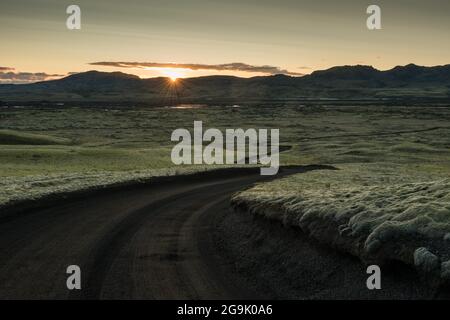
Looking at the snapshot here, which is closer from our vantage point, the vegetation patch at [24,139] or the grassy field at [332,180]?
the grassy field at [332,180]

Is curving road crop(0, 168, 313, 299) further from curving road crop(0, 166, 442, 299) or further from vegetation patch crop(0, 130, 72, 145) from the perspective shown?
vegetation patch crop(0, 130, 72, 145)

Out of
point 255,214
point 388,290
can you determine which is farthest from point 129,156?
point 388,290

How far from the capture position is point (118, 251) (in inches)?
779

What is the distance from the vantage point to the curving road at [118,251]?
15.2 meters

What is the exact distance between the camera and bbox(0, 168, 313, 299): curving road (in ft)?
50.0

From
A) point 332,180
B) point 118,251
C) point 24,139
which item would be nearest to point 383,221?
point 118,251

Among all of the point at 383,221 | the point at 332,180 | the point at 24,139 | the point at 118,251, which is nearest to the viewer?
the point at 383,221

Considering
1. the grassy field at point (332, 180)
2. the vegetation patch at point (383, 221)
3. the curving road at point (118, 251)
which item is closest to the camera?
the vegetation patch at point (383, 221)

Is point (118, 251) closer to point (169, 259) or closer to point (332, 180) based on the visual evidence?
point (169, 259)

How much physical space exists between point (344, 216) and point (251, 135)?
9299 centimetres

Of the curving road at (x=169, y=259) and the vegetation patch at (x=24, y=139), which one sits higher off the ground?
the vegetation patch at (x=24, y=139)

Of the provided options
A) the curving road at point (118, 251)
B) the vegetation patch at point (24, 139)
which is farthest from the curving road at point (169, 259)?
the vegetation patch at point (24, 139)

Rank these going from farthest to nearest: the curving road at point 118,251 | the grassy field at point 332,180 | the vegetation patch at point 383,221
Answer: the curving road at point 118,251
the grassy field at point 332,180
the vegetation patch at point 383,221

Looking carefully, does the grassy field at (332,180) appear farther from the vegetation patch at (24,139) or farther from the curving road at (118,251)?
the curving road at (118,251)
